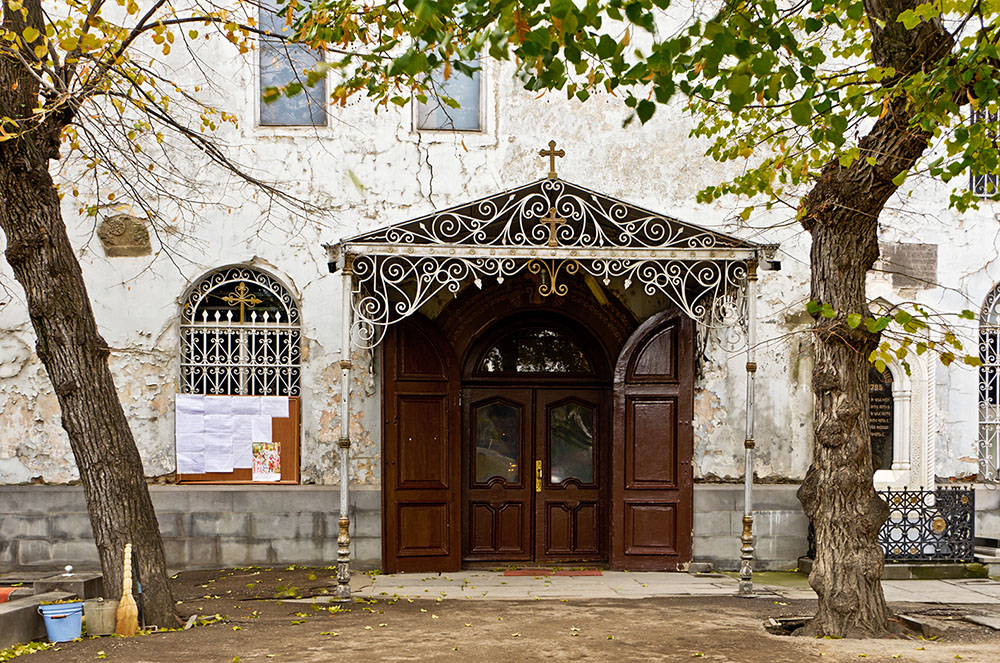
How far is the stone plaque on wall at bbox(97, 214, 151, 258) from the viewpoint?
10.4 meters

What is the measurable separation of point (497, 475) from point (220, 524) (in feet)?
9.82

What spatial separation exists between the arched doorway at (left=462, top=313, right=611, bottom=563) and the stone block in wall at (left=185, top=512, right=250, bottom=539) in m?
2.35

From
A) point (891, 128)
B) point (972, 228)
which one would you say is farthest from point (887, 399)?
point (891, 128)

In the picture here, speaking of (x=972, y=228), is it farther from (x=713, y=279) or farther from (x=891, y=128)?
(x=891, y=128)

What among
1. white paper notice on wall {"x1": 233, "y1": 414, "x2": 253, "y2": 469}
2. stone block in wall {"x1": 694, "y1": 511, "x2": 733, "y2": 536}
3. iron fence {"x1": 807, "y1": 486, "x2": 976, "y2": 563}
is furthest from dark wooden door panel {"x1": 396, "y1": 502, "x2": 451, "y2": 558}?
iron fence {"x1": 807, "y1": 486, "x2": 976, "y2": 563}

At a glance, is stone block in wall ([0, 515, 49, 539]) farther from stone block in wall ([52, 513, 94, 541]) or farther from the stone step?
the stone step

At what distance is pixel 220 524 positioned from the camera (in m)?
10.2

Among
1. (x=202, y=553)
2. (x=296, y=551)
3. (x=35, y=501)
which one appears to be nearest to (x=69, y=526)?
(x=35, y=501)

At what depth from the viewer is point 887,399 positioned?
10992 millimetres

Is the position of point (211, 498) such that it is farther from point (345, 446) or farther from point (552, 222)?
point (552, 222)

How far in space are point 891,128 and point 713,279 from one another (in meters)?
3.03

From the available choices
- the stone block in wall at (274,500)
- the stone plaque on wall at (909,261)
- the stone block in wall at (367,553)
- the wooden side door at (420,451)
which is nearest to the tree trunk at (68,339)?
the stone block in wall at (274,500)

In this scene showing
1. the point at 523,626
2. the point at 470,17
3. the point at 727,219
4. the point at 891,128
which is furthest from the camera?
the point at 727,219

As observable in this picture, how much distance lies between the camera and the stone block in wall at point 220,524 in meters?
10.2
